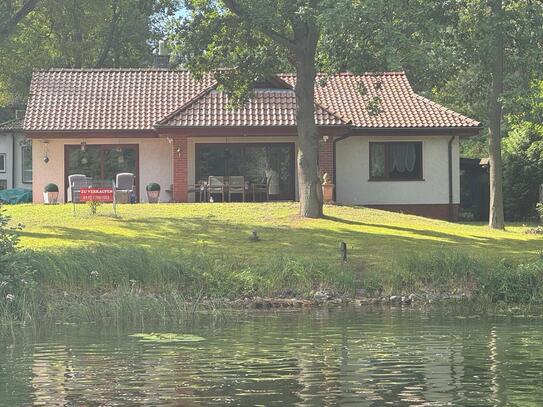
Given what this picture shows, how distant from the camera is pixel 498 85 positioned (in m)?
28.8

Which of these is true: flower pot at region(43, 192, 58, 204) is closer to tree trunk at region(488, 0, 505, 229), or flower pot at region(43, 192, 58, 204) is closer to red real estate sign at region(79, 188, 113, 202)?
red real estate sign at region(79, 188, 113, 202)

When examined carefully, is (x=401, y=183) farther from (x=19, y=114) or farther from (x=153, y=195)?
(x=19, y=114)

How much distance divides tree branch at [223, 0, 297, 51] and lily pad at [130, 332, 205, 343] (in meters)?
11.9

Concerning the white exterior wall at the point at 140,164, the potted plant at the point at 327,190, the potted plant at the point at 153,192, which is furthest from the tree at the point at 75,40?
the potted plant at the point at 327,190

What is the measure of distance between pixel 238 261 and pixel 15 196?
66.5 feet

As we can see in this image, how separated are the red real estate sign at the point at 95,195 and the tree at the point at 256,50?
441cm

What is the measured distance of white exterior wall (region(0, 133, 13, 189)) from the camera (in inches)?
1802

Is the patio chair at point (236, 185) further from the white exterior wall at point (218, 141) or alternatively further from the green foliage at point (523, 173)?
the green foliage at point (523, 173)

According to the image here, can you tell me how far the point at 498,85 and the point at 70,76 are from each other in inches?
678

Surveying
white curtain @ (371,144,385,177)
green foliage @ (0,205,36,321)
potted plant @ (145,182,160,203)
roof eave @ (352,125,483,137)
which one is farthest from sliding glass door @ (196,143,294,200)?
green foliage @ (0,205,36,321)

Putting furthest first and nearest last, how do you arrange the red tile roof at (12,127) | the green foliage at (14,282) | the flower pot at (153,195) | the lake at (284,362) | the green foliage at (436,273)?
the red tile roof at (12,127) < the flower pot at (153,195) < the green foliage at (436,273) < the green foliage at (14,282) < the lake at (284,362)

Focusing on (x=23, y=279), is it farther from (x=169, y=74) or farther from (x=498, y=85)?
(x=169, y=74)

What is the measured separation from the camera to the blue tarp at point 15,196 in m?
41.0

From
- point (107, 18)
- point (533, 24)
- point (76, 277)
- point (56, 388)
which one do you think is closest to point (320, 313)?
point (76, 277)
